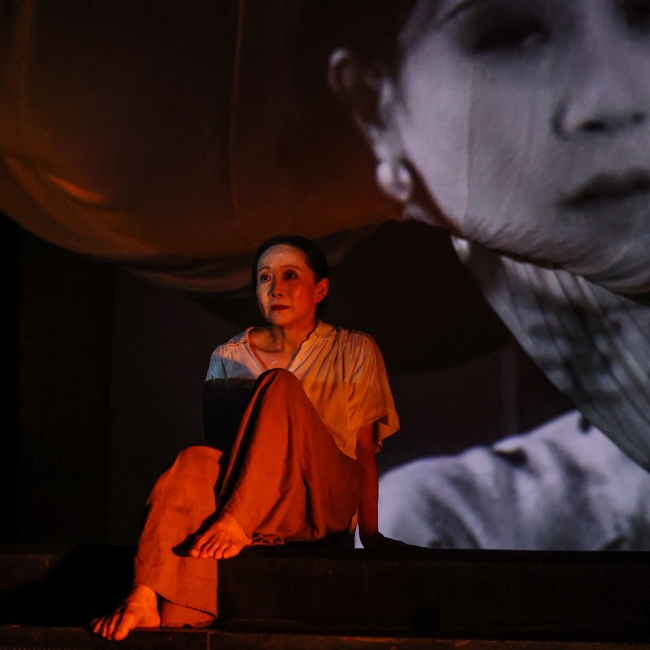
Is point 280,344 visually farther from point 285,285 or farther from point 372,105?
point 372,105

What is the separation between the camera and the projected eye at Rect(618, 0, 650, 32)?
9.12 ft

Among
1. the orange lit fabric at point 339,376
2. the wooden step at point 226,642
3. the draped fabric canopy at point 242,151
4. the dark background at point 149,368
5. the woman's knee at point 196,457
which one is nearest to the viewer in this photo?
the wooden step at point 226,642

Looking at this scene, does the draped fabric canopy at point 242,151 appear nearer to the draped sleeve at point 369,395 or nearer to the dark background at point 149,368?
the dark background at point 149,368

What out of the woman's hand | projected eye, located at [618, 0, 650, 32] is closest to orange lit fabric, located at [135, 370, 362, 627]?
the woman's hand

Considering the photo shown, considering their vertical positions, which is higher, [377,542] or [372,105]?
[372,105]

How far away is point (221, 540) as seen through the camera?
142 centimetres

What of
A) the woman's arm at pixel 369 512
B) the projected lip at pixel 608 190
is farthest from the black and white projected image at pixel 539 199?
the woman's arm at pixel 369 512

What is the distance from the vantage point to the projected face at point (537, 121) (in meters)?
2.78

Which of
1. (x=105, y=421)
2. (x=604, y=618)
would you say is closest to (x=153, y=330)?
(x=105, y=421)

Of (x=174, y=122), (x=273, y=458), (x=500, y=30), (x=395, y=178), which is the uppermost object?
(x=500, y=30)

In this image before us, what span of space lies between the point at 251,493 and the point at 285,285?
0.57m

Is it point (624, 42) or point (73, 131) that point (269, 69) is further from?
point (624, 42)

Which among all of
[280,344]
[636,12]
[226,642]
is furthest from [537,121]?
[226,642]

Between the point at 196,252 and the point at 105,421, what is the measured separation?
2.76ft
